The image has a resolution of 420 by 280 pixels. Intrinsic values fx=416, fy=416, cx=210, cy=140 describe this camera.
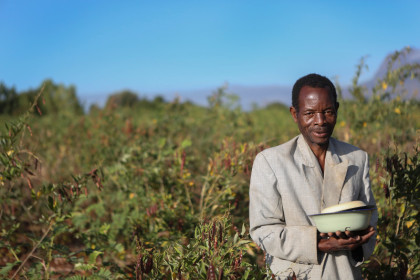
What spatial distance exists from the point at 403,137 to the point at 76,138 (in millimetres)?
6137

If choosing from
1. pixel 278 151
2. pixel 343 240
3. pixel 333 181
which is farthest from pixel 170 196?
pixel 343 240

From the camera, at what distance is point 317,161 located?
211 centimetres

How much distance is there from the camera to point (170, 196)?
3.70 metres

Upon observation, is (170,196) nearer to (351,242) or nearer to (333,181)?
(333,181)

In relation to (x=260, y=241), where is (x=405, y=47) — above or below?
above

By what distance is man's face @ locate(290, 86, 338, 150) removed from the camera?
2.02 metres

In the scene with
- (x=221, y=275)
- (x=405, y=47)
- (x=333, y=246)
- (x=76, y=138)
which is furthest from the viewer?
(x=76, y=138)

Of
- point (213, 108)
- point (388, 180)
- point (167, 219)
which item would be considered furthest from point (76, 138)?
point (388, 180)

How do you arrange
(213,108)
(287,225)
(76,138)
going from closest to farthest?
(287,225)
(213,108)
(76,138)

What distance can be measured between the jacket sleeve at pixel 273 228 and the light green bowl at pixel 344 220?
0.07 m

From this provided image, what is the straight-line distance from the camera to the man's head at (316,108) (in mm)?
2018

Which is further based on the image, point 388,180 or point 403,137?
point 403,137

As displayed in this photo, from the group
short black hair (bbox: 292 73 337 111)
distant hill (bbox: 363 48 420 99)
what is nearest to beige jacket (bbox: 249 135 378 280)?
short black hair (bbox: 292 73 337 111)

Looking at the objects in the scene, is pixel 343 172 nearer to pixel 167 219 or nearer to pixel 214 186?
pixel 214 186
